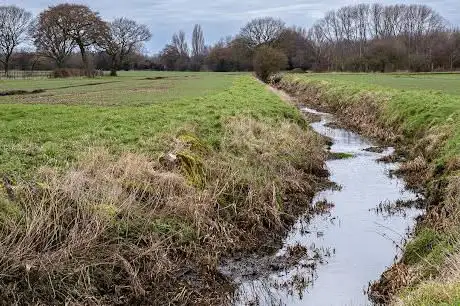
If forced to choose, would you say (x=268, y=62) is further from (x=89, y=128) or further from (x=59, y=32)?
(x=89, y=128)

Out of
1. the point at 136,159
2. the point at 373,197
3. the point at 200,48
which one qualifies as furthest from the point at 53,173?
the point at 200,48

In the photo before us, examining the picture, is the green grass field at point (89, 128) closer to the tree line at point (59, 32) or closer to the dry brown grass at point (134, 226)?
the dry brown grass at point (134, 226)

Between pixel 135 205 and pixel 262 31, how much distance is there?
11136cm

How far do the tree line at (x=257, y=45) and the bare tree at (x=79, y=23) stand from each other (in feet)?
0.49

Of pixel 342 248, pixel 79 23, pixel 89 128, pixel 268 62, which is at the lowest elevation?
pixel 342 248

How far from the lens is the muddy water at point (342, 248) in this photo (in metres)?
8.57

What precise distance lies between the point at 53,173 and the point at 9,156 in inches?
81.8

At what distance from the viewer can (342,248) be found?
10.5 m

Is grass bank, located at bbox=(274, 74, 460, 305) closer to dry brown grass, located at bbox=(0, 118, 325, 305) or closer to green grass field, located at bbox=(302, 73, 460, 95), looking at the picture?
dry brown grass, located at bbox=(0, 118, 325, 305)

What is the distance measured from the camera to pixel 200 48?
541ft

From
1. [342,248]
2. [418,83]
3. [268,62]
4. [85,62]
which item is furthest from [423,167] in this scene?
[85,62]

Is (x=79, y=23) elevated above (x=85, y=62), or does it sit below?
above

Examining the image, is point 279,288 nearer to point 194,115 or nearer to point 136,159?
point 136,159

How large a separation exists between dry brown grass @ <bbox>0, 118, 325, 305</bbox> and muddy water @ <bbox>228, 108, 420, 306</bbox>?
644 millimetres
